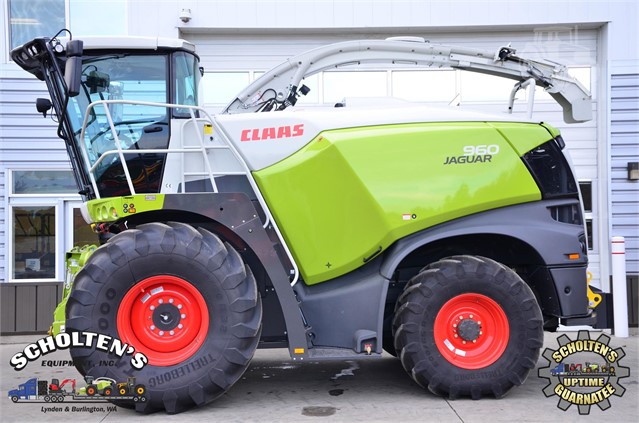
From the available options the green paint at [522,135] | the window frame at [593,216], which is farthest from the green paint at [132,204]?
the window frame at [593,216]

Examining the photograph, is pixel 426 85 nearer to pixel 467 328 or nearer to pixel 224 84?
pixel 224 84

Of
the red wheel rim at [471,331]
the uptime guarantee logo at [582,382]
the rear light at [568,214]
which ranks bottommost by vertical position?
the uptime guarantee logo at [582,382]

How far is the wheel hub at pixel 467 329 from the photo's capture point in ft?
16.6

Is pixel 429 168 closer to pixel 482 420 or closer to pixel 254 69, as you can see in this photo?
pixel 482 420

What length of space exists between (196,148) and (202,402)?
6.97 feet

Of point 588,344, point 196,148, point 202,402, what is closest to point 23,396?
point 202,402

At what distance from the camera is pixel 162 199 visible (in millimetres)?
4930

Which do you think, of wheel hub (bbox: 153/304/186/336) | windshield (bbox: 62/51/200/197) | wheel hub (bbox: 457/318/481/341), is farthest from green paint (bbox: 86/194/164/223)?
wheel hub (bbox: 457/318/481/341)

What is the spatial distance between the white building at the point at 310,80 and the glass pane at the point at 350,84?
17 mm

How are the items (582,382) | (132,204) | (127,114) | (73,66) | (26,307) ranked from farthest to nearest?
(26,307), (582,382), (127,114), (132,204), (73,66)

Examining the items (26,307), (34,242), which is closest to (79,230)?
(34,242)

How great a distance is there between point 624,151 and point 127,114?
25.3 feet

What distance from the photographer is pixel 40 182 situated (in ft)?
30.1

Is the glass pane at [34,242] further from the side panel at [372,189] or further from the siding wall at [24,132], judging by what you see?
the side panel at [372,189]
